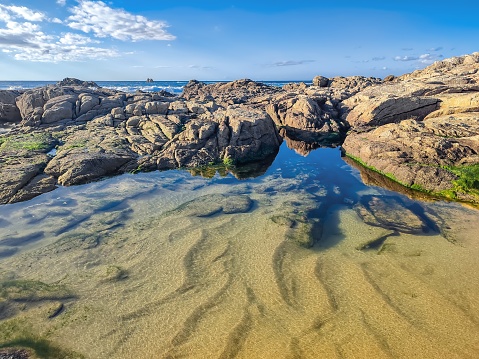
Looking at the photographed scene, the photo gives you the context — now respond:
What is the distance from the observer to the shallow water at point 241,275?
22.6 feet

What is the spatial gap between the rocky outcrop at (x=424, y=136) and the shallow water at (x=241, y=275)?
261 cm

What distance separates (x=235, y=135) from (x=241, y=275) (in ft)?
49.5

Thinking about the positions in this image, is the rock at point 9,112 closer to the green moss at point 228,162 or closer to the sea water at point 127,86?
the green moss at point 228,162

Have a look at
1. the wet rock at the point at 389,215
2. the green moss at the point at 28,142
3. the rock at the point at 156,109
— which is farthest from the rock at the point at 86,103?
the wet rock at the point at 389,215

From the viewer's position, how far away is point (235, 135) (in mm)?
22859

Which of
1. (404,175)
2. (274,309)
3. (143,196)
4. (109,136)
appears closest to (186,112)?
(109,136)

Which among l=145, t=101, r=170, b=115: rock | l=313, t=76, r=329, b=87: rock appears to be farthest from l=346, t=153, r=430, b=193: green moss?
l=313, t=76, r=329, b=87: rock

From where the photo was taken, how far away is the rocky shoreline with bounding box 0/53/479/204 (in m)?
17.3

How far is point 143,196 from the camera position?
15562mm

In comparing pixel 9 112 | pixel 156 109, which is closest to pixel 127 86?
pixel 9 112

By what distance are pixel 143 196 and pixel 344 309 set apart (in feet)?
37.5

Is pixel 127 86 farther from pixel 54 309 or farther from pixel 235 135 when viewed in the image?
pixel 54 309

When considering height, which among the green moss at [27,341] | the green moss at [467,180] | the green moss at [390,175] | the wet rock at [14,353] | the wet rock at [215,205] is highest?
the green moss at [467,180]

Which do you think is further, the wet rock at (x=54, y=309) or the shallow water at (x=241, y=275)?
the wet rock at (x=54, y=309)
